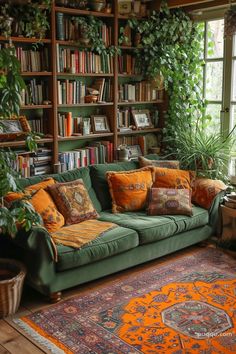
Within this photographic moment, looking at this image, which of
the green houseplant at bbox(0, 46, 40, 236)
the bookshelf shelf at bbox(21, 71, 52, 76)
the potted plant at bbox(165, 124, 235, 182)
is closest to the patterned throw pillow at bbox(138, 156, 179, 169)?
the potted plant at bbox(165, 124, 235, 182)

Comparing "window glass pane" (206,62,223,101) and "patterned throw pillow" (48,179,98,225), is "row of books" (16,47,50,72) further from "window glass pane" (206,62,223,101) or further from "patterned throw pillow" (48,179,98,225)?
"window glass pane" (206,62,223,101)

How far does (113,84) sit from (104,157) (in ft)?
2.67

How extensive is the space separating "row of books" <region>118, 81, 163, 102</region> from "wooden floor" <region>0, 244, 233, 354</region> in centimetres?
188

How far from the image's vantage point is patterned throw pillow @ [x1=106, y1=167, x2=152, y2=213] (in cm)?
454

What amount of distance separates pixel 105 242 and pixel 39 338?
3.19 ft

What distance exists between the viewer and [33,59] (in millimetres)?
4562

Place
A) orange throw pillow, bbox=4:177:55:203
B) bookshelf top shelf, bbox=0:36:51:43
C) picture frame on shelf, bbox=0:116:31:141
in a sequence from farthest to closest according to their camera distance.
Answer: picture frame on shelf, bbox=0:116:31:141 < bookshelf top shelf, bbox=0:36:51:43 < orange throw pillow, bbox=4:177:55:203

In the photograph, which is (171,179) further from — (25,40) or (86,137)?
(25,40)

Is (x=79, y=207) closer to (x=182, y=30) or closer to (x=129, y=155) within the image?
(x=129, y=155)

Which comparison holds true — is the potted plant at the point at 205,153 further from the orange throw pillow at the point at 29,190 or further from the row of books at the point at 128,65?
the orange throw pillow at the point at 29,190

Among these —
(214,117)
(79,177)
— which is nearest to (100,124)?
(79,177)

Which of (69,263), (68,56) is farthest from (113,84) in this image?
(69,263)

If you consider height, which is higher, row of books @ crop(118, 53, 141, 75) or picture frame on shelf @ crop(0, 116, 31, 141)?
row of books @ crop(118, 53, 141, 75)

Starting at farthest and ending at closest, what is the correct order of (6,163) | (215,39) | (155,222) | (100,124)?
(215,39) < (100,124) < (155,222) < (6,163)
